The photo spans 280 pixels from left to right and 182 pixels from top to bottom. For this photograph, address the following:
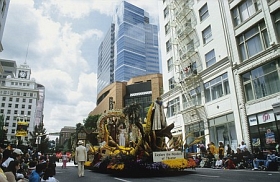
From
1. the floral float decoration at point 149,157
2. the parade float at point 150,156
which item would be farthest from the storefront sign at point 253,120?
the floral float decoration at point 149,157

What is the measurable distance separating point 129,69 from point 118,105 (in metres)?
47.6

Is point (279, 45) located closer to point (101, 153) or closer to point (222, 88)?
point (222, 88)

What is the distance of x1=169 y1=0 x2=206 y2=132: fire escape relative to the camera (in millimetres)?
25781

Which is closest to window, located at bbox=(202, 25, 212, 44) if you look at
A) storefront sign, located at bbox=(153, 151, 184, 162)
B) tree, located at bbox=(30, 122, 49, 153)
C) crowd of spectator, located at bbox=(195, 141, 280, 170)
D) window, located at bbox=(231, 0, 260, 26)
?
window, located at bbox=(231, 0, 260, 26)

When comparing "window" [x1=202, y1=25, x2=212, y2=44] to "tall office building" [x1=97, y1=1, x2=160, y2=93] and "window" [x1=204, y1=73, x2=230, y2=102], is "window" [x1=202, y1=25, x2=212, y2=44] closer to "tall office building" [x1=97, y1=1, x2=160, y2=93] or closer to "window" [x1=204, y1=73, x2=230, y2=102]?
"window" [x1=204, y1=73, x2=230, y2=102]

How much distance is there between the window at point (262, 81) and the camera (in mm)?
16672

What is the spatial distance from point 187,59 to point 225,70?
285 inches

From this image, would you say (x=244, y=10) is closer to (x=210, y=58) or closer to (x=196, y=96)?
(x=210, y=58)

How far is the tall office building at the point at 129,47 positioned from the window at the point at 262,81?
3679 inches

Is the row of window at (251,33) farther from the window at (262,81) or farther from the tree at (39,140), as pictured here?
the tree at (39,140)

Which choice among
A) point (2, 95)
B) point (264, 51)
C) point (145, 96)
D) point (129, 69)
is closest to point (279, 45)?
point (264, 51)

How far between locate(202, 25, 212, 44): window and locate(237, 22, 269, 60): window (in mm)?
4513

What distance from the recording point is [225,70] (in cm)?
2153

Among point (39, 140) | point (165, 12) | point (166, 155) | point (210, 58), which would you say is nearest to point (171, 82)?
point (210, 58)
